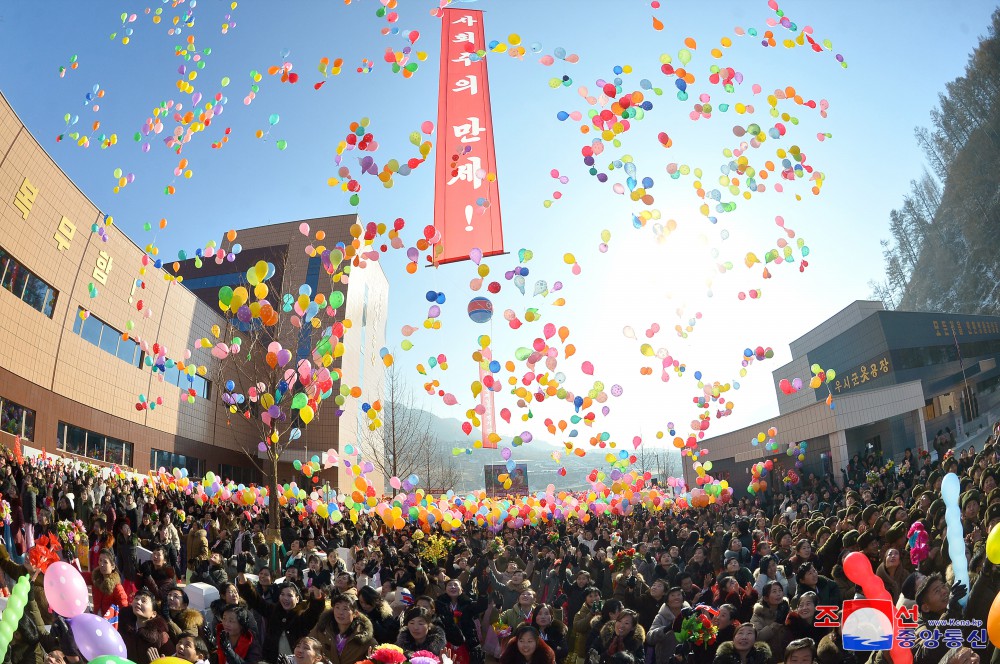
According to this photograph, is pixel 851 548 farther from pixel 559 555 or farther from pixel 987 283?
pixel 987 283

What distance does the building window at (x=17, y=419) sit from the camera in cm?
1783

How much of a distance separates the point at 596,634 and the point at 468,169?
8.10 metres

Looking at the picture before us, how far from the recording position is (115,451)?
24875 millimetres

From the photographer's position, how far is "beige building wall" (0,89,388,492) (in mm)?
18359

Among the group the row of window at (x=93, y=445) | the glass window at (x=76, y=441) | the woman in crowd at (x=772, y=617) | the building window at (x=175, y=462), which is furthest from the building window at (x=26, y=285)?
the woman in crowd at (x=772, y=617)

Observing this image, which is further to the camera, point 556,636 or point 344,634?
point 556,636

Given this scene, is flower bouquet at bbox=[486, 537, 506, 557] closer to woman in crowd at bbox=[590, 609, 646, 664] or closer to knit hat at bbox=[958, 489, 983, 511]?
woman in crowd at bbox=[590, 609, 646, 664]

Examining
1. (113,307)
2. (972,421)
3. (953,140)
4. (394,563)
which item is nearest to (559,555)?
(394,563)

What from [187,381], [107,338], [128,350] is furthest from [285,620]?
[187,381]

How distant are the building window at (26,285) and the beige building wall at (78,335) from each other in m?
0.17

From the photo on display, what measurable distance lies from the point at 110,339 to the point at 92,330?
1.31 m

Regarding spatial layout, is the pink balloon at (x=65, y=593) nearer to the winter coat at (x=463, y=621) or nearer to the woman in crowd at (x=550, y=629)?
the winter coat at (x=463, y=621)

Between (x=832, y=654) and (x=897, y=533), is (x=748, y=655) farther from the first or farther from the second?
(x=897, y=533)

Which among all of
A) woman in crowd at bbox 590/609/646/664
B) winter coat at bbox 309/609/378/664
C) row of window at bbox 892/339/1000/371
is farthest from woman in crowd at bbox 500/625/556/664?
row of window at bbox 892/339/1000/371
